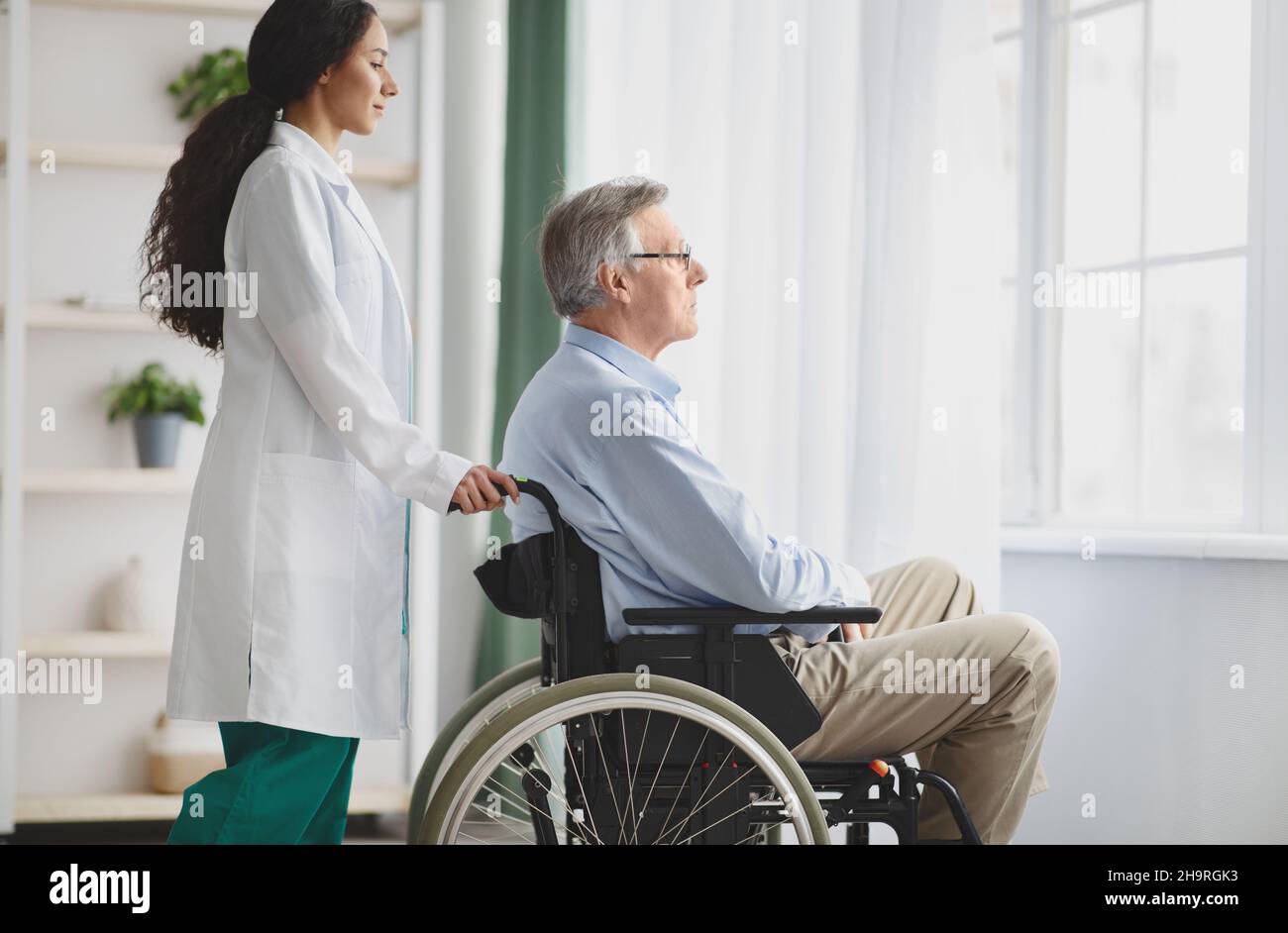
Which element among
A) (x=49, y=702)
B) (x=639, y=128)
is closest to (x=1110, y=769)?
(x=639, y=128)

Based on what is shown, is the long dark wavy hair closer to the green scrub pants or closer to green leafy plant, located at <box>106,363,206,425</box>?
the green scrub pants

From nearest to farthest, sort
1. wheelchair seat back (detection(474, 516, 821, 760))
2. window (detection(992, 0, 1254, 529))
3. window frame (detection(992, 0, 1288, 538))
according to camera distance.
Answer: wheelchair seat back (detection(474, 516, 821, 760)) < window (detection(992, 0, 1254, 529)) < window frame (detection(992, 0, 1288, 538))

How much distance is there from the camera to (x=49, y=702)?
10.6 ft

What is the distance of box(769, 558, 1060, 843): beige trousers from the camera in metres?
1.66

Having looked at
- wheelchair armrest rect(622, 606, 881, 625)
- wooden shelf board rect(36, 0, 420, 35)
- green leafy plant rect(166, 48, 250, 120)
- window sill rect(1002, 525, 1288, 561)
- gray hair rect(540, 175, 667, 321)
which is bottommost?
wheelchair armrest rect(622, 606, 881, 625)

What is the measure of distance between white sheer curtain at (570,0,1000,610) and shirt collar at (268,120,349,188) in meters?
1.07

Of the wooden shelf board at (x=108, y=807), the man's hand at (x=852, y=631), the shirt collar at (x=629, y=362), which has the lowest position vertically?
the wooden shelf board at (x=108, y=807)

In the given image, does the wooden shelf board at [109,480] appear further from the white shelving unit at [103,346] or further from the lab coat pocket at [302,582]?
the lab coat pocket at [302,582]

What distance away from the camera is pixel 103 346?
3236 mm

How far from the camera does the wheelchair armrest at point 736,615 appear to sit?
158 centimetres

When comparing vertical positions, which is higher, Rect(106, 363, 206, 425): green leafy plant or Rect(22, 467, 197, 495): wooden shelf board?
Rect(106, 363, 206, 425): green leafy plant

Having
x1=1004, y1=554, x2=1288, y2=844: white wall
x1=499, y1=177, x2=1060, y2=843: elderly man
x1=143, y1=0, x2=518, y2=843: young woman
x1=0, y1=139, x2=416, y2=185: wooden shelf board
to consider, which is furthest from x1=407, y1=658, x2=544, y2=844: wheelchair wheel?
x1=0, y1=139, x2=416, y2=185: wooden shelf board

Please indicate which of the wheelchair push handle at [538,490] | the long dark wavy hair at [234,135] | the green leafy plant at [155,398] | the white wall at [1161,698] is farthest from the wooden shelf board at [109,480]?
the white wall at [1161,698]

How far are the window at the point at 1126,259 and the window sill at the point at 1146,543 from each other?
0.10m
